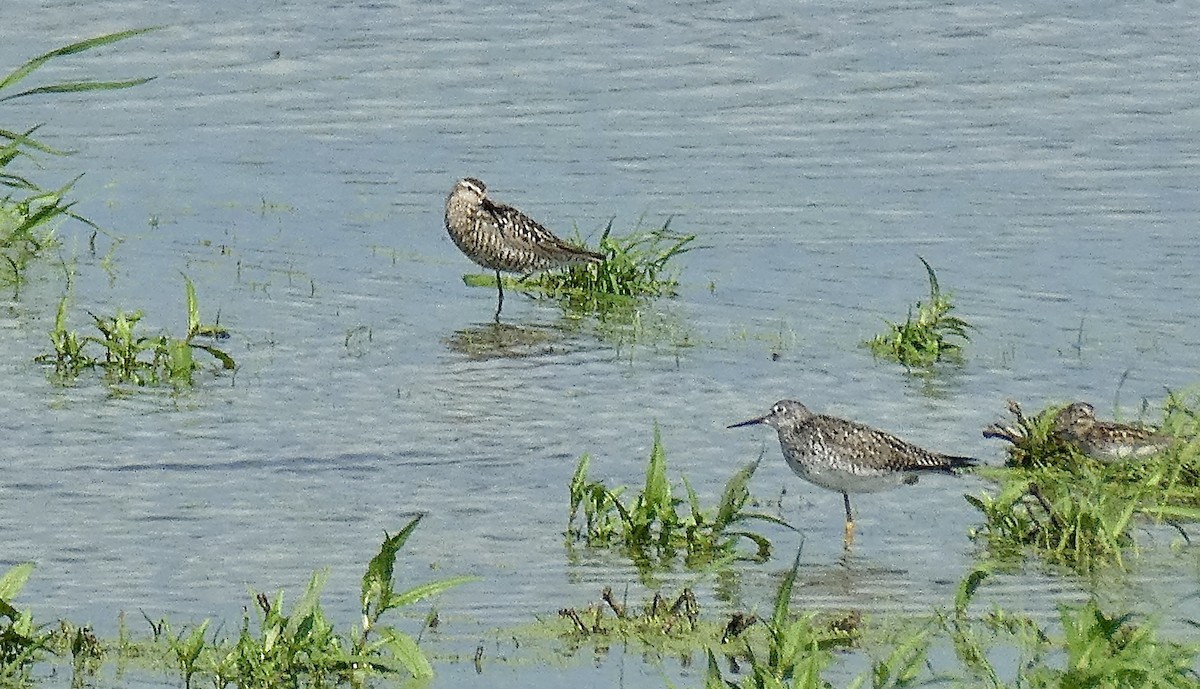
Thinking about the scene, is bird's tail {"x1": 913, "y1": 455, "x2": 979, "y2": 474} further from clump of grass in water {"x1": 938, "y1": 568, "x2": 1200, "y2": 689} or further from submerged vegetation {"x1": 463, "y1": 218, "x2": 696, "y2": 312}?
submerged vegetation {"x1": 463, "y1": 218, "x2": 696, "y2": 312}

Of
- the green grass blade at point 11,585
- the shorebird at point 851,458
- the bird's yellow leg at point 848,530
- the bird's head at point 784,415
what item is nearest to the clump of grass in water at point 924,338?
the bird's head at point 784,415

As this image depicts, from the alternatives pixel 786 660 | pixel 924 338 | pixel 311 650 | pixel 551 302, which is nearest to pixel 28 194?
pixel 551 302

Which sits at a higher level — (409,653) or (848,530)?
(848,530)

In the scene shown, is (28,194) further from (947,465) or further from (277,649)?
(277,649)

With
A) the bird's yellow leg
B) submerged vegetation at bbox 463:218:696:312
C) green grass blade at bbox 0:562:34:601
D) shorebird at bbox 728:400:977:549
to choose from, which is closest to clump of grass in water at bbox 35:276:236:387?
submerged vegetation at bbox 463:218:696:312

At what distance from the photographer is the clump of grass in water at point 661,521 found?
32.5 feet

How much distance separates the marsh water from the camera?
33.2ft

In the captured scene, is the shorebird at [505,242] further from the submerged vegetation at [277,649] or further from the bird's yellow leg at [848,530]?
the submerged vegetation at [277,649]

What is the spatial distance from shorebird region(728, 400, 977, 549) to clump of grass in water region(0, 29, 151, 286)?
308 cm

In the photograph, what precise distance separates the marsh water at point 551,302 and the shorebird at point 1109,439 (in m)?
0.64

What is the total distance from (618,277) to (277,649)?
7596 mm

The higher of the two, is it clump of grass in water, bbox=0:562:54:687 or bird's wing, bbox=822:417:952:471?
bird's wing, bbox=822:417:952:471

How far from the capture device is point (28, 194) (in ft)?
53.4

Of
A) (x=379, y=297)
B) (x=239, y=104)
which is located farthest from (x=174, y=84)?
(x=379, y=297)
